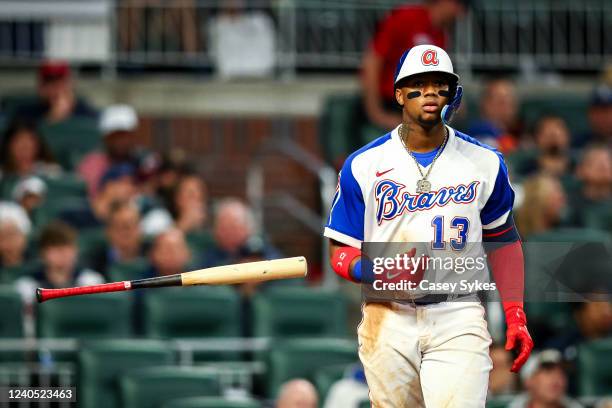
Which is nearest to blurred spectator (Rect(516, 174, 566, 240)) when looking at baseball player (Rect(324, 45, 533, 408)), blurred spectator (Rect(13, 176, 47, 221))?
blurred spectator (Rect(13, 176, 47, 221))

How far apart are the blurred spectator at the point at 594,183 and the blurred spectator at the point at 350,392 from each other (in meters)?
3.27

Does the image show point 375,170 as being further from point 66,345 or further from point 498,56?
point 498,56

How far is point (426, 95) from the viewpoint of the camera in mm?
5598

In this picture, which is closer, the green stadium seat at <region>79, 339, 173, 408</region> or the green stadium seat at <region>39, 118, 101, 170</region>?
the green stadium seat at <region>79, 339, 173, 408</region>

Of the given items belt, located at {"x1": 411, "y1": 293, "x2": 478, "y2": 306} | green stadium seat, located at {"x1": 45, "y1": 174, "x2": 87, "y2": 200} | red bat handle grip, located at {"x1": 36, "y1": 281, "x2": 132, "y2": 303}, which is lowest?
belt, located at {"x1": 411, "y1": 293, "x2": 478, "y2": 306}

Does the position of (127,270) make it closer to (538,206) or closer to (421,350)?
(538,206)

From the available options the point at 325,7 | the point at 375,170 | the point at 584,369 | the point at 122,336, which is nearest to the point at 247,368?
the point at 122,336

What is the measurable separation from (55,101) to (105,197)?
161 cm

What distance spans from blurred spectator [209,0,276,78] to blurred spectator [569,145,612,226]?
3.68 meters

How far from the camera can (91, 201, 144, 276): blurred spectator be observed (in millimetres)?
10031

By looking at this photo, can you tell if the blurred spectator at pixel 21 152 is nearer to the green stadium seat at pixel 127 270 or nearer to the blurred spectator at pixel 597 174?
the green stadium seat at pixel 127 270

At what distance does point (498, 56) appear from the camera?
14.9m

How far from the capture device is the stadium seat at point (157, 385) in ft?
28.0

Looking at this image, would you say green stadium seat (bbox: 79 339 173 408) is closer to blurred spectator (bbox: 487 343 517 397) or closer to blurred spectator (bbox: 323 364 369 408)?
blurred spectator (bbox: 323 364 369 408)
